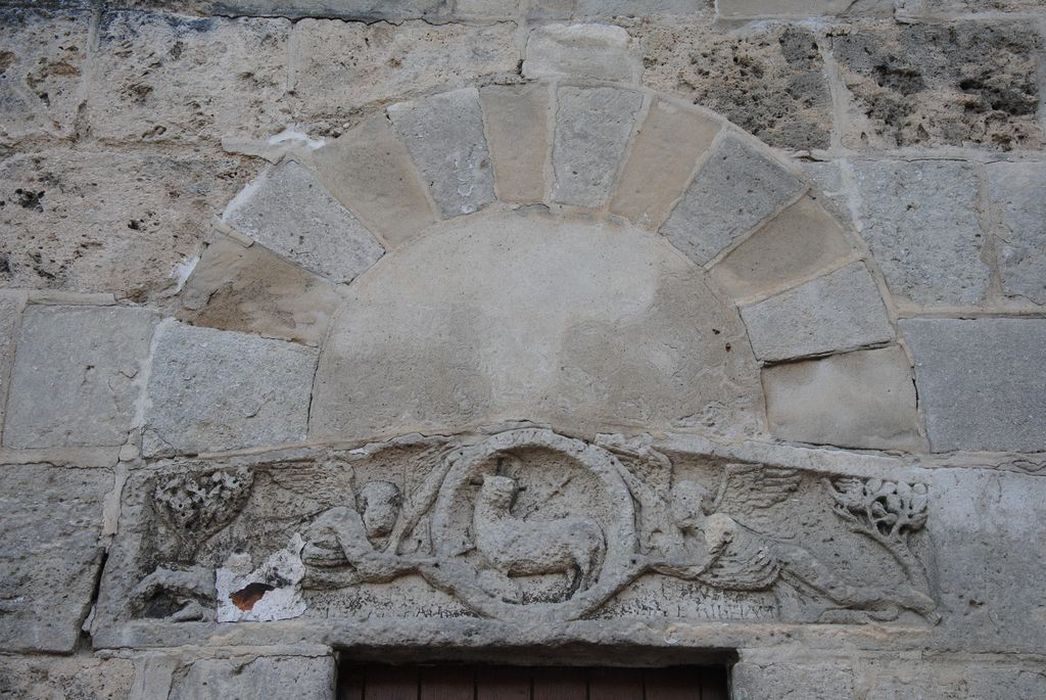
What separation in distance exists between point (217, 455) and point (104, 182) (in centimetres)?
86

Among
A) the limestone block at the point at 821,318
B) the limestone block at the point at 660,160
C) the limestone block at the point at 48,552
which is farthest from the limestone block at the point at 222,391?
the limestone block at the point at 821,318

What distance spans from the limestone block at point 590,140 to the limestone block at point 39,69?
4.46ft

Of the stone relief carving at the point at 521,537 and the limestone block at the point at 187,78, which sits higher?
the limestone block at the point at 187,78

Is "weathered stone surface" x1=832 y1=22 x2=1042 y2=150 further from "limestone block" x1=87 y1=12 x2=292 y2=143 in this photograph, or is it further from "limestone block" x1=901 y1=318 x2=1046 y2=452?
"limestone block" x1=87 y1=12 x2=292 y2=143

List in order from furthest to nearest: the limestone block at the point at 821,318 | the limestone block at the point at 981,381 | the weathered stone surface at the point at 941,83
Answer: the weathered stone surface at the point at 941,83 < the limestone block at the point at 821,318 < the limestone block at the point at 981,381

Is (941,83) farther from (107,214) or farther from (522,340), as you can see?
(107,214)

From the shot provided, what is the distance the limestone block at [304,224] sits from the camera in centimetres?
332

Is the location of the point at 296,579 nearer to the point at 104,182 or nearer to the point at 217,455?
the point at 217,455

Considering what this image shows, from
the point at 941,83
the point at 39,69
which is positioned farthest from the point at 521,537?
the point at 39,69

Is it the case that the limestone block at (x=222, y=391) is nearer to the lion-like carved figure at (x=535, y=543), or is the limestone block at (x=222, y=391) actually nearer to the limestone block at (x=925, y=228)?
the lion-like carved figure at (x=535, y=543)

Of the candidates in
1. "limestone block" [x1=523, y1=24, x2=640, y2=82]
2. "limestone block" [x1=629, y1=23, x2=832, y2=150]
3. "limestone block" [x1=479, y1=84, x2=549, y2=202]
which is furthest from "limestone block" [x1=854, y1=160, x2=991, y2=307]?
"limestone block" [x1=479, y1=84, x2=549, y2=202]

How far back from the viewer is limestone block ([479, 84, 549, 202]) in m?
3.40

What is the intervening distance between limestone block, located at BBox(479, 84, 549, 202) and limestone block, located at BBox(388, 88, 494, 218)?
30 mm

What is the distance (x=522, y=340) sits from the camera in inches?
128
